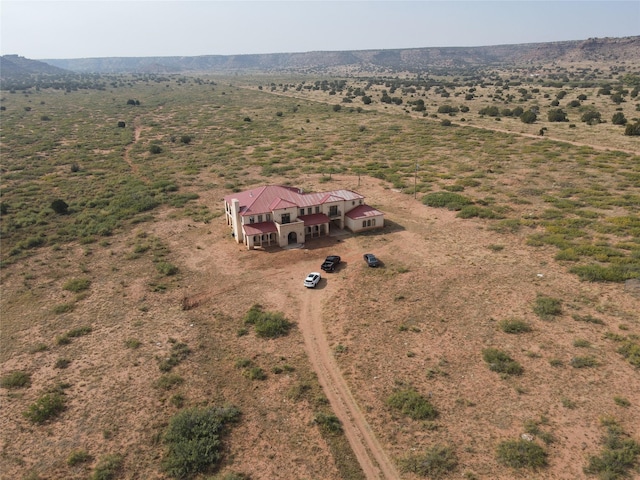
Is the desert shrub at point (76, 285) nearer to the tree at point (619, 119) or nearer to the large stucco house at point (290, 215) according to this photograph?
the large stucco house at point (290, 215)

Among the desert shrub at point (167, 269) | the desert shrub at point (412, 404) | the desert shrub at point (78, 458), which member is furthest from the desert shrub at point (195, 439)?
the desert shrub at point (167, 269)

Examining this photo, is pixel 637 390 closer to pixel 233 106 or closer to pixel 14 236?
pixel 14 236

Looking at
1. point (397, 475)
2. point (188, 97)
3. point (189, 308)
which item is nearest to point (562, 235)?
point (397, 475)

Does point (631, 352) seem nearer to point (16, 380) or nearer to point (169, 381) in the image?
point (169, 381)

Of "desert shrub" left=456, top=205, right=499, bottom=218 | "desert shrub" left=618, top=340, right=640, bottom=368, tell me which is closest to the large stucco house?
"desert shrub" left=456, top=205, right=499, bottom=218

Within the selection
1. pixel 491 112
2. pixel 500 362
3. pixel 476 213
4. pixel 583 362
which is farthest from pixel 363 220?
pixel 491 112

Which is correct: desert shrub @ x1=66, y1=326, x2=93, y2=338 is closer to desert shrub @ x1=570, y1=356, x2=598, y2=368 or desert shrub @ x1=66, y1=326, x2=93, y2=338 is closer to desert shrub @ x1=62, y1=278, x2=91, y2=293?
desert shrub @ x1=62, y1=278, x2=91, y2=293

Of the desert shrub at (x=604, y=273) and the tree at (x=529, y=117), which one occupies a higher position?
the tree at (x=529, y=117)
